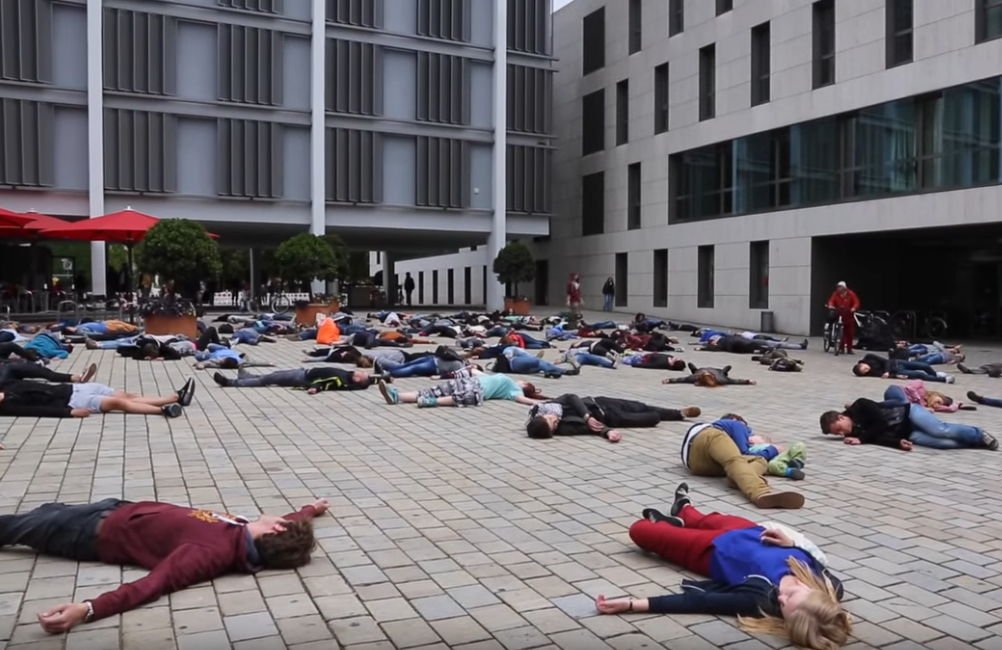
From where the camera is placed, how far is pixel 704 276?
1315 inches

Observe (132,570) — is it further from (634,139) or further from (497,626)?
(634,139)

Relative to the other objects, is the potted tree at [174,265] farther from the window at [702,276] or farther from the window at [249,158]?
the window at [702,276]

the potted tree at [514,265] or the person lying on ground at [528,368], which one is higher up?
the potted tree at [514,265]

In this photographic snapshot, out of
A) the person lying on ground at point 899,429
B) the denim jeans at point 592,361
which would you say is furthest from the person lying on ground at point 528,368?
the person lying on ground at point 899,429

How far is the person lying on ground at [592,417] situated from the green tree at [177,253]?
13.6m

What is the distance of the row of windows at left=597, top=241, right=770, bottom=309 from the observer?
98.8 feet

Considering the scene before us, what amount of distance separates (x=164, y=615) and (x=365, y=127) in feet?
120

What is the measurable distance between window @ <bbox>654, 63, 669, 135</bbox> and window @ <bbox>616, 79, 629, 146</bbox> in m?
2.71

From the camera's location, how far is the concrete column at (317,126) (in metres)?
37.4

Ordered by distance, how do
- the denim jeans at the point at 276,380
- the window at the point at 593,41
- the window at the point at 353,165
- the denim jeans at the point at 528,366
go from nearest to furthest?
1. the denim jeans at the point at 276,380
2. the denim jeans at the point at 528,366
3. the window at the point at 353,165
4. the window at the point at 593,41

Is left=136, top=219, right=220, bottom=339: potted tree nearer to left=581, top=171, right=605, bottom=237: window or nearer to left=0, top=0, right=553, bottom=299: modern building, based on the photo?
left=0, top=0, right=553, bottom=299: modern building

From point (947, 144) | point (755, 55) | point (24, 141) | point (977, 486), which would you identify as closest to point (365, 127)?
point (24, 141)

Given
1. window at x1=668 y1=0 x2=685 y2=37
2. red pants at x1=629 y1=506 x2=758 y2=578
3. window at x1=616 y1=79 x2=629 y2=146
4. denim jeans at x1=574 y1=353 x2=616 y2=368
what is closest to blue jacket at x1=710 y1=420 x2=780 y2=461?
red pants at x1=629 y1=506 x2=758 y2=578

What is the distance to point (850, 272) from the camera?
27.9 meters
